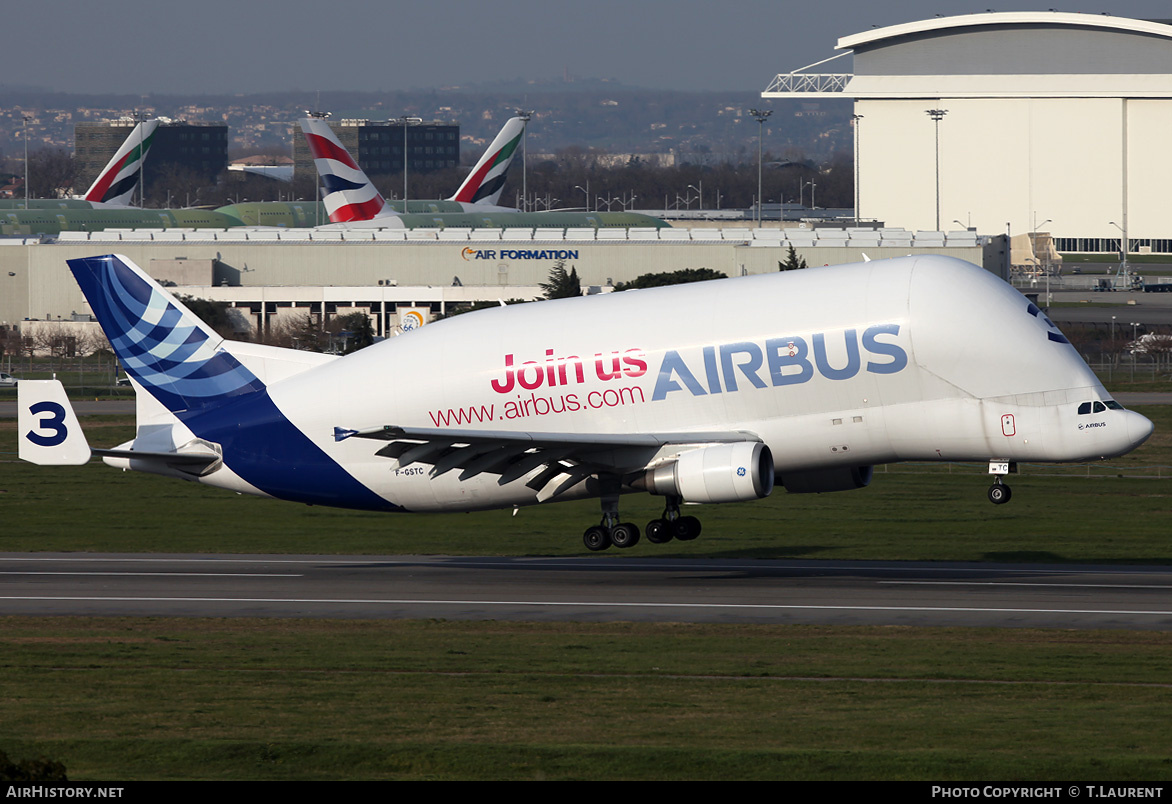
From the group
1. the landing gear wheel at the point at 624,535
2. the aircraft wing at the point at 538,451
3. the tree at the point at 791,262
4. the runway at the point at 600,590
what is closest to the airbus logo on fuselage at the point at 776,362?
the aircraft wing at the point at 538,451

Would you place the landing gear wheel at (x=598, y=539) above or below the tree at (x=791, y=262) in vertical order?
below

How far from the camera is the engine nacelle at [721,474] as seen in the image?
3944cm

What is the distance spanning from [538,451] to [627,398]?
288cm

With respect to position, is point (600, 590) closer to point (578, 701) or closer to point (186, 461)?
point (186, 461)

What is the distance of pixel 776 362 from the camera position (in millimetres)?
39844

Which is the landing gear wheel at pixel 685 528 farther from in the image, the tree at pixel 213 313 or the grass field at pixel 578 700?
the tree at pixel 213 313

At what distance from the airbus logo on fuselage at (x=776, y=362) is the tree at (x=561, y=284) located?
290 feet

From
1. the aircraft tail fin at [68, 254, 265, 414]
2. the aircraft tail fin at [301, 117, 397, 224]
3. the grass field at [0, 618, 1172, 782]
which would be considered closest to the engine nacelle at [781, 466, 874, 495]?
the grass field at [0, 618, 1172, 782]

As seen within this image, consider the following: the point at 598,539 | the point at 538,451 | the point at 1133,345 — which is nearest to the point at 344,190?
the point at 1133,345

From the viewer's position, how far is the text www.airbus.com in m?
41.5

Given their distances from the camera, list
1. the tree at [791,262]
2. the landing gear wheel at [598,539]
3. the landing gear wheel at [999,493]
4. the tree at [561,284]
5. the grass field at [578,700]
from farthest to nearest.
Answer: the tree at [561,284], the tree at [791,262], the landing gear wheel at [598,539], the landing gear wheel at [999,493], the grass field at [578,700]
